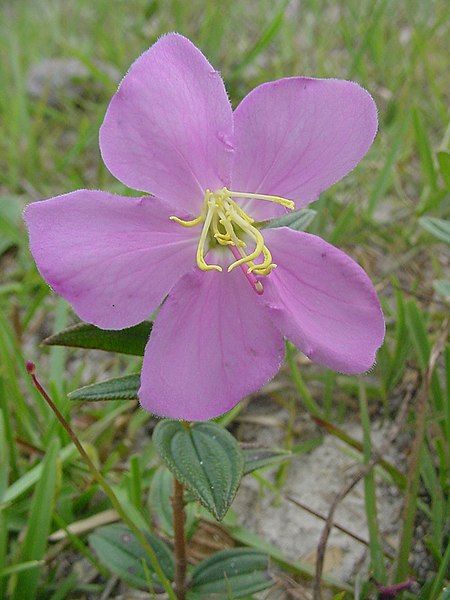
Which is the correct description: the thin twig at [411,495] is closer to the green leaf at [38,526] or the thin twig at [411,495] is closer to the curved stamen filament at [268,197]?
the curved stamen filament at [268,197]

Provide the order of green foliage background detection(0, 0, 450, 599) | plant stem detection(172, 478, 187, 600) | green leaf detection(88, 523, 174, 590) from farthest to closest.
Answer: green foliage background detection(0, 0, 450, 599) < green leaf detection(88, 523, 174, 590) < plant stem detection(172, 478, 187, 600)

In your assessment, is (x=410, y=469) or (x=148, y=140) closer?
(x=148, y=140)

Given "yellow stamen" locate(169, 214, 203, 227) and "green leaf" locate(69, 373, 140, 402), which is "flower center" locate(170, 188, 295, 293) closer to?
"yellow stamen" locate(169, 214, 203, 227)

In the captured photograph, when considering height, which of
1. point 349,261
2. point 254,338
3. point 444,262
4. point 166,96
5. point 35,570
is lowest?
point 35,570

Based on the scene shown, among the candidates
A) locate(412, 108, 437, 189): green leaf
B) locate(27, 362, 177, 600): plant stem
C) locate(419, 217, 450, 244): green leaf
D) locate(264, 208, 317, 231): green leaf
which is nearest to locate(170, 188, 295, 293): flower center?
locate(264, 208, 317, 231): green leaf

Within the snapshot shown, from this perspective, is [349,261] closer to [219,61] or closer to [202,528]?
[202,528]

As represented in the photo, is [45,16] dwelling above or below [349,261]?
below

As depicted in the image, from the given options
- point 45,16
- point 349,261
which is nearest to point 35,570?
point 349,261

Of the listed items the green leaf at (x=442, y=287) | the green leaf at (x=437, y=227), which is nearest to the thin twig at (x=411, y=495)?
the green leaf at (x=442, y=287)
